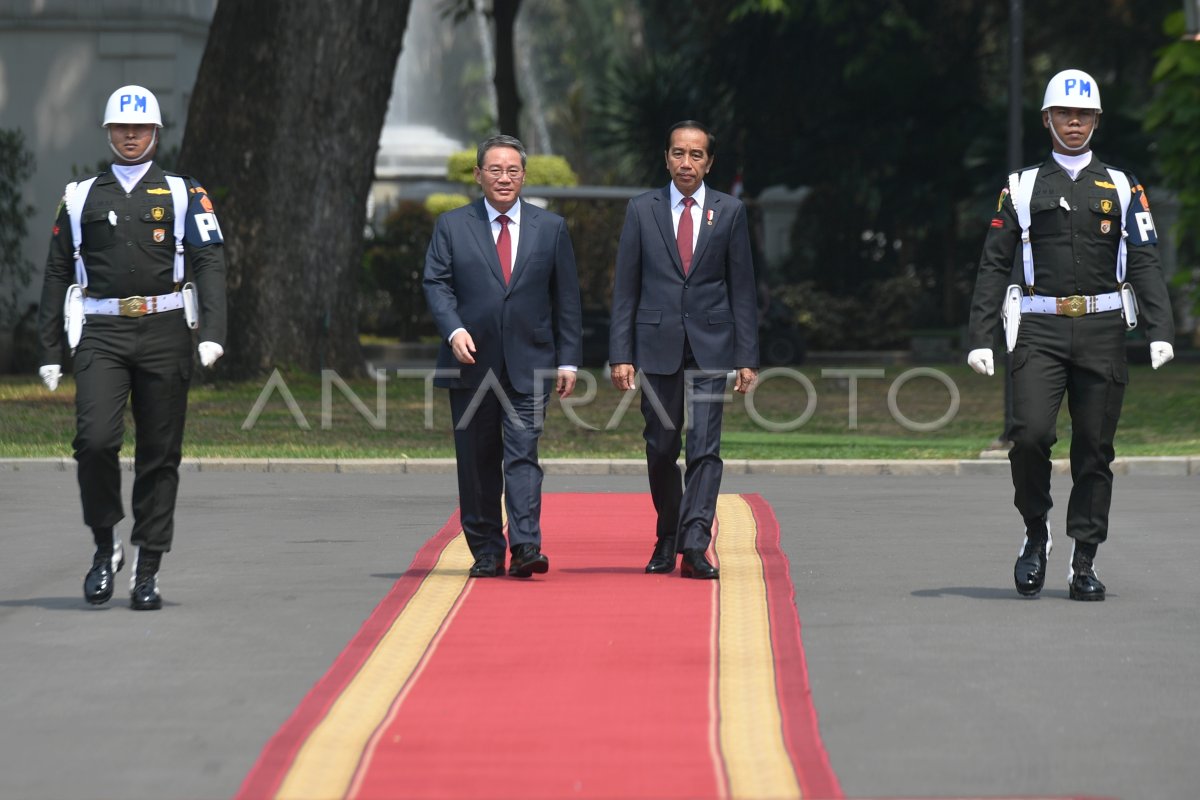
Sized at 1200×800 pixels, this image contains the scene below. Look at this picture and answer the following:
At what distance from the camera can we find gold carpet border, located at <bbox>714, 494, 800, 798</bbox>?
20.0 ft

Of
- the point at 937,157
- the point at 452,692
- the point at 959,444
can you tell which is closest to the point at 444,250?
the point at 452,692

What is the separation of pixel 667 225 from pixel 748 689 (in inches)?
122

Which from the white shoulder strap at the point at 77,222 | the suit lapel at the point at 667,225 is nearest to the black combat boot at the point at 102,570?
the white shoulder strap at the point at 77,222

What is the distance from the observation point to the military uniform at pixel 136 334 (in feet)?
29.8

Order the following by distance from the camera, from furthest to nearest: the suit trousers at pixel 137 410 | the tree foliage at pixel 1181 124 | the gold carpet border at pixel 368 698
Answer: the tree foliage at pixel 1181 124
the suit trousers at pixel 137 410
the gold carpet border at pixel 368 698

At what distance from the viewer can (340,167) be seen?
1022 inches

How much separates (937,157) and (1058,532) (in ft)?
87.9

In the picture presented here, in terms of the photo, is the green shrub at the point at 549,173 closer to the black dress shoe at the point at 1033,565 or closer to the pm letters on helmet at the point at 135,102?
the black dress shoe at the point at 1033,565

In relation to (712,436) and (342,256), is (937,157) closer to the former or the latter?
(342,256)

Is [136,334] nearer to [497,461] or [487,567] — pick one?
[497,461]

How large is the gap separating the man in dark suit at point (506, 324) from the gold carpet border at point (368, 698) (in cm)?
48

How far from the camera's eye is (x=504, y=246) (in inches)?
388

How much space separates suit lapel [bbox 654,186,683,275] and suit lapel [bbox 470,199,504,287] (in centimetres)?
72

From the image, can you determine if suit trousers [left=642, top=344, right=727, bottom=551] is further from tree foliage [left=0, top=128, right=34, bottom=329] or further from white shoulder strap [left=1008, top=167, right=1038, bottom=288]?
tree foliage [left=0, top=128, right=34, bottom=329]
